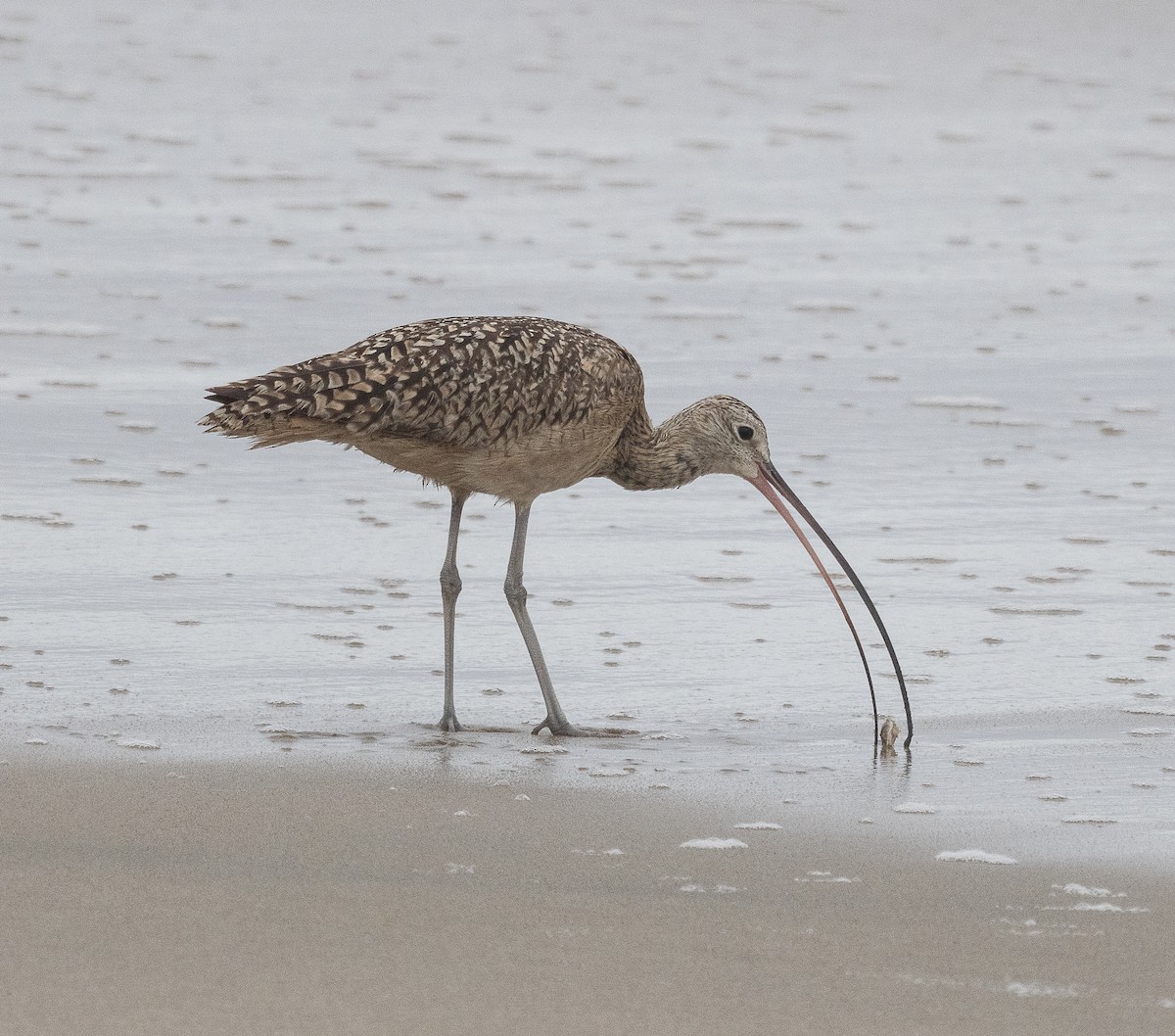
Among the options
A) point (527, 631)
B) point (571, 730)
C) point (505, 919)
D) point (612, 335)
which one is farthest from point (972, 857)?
point (612, 335)

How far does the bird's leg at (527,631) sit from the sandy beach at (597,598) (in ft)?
0.36

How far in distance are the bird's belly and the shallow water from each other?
0.58 meters

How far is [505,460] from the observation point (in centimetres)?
677

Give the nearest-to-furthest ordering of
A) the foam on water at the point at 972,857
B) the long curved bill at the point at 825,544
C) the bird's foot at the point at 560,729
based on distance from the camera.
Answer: the foam on water at the point at 972,857 → the bird's foot at the point at 560,729 → the long curved bill at the point at 825,544

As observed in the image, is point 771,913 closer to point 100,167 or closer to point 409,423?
point 409,423

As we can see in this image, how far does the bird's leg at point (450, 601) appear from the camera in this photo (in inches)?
247

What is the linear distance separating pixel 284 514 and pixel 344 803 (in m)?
3.21

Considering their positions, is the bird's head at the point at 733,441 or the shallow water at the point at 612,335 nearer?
the shallow water at the point at 612,335

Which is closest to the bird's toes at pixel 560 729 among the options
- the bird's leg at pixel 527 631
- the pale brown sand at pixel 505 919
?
the bird's leg at pixel 527 631

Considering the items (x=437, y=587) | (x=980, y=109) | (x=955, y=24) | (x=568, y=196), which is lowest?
(x=437, y=587)

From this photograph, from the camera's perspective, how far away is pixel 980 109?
739 inches

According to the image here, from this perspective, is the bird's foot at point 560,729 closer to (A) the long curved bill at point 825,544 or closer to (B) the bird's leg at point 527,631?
(B) the bird's leg at point 527,631

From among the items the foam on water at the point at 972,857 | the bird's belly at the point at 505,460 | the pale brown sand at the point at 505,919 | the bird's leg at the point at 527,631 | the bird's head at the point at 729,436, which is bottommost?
the pale brown sand at the point at 505,919

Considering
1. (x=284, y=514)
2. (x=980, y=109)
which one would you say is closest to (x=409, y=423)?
(x=284, y=514)
